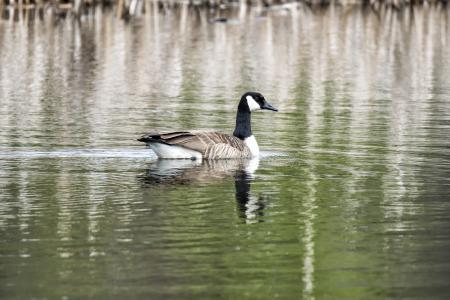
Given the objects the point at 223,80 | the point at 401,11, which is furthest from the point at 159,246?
the point at 401,11

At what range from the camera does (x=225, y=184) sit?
16.0 metres

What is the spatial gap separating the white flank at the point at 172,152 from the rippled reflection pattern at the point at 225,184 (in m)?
0.27

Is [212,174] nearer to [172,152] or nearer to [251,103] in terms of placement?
[172,152]

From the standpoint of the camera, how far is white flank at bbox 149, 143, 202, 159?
18.1 metres

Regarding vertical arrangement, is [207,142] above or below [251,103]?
below

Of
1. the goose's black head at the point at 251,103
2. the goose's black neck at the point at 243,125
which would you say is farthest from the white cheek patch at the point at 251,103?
the goose's black neck at the point at 243,125

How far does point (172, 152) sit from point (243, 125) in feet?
5.27

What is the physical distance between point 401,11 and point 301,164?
44911 mm

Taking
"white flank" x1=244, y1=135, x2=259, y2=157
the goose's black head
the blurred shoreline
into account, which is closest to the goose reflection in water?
"white flank" x1=244, y1=135, x2=259, y2=157

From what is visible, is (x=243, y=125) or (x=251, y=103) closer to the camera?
(x=243, y=125)

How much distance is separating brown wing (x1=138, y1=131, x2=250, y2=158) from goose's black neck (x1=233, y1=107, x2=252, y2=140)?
1.37 feet

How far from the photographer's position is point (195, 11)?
62750 millimetres

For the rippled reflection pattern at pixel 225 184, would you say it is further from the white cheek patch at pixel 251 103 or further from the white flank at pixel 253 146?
the white cheek patch at pixel 251 103

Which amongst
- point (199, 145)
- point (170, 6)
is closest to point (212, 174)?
point (199, 145)
